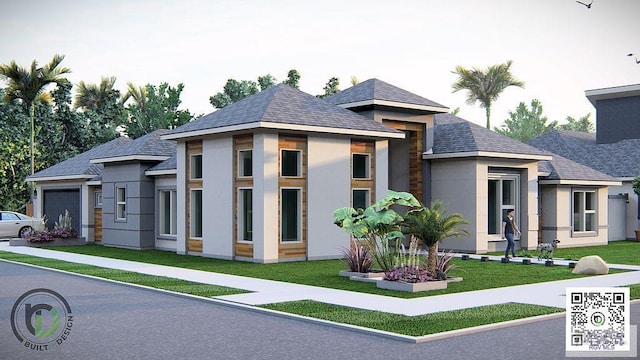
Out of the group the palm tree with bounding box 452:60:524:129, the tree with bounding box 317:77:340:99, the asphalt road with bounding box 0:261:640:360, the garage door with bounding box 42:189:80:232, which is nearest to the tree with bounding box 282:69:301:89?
the tree with bounding box 317:77:340:99

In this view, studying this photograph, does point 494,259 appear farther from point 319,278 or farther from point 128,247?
point 128,247

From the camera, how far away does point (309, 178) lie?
74.9 ft

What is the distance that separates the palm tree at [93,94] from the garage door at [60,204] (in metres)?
27.1

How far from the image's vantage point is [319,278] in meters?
17.5

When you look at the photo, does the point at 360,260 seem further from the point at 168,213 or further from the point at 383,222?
the point at 168,213

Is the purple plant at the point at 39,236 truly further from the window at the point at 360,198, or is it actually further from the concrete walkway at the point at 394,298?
the window at the point at 360,198

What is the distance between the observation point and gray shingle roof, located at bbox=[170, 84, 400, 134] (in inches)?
872

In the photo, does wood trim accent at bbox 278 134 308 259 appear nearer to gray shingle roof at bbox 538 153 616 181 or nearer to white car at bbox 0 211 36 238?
gray shingle roof at bbox 538 153 616 181

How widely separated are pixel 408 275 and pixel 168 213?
48.5 feet

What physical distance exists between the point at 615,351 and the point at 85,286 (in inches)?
451

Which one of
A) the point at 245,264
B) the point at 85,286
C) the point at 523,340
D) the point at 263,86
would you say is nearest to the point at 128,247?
the point at 245,264

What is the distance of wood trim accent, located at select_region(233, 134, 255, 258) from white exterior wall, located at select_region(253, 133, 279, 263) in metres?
0.41

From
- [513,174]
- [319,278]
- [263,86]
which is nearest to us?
[319,278]

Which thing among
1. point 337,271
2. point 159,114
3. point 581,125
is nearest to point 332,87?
point 159,114
